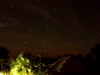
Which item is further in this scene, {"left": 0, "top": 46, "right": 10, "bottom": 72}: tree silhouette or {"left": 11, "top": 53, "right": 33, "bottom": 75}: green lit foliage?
{"left": 0, "top": 46, "right": 10, "bottom": 72}: tree silhouette

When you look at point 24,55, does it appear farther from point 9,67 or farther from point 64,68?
point 64,68

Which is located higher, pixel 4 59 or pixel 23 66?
pixel 4 59

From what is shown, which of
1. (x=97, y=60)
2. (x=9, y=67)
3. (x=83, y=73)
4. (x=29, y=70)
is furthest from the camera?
(x=97, y=60)

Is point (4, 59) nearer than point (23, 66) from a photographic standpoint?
No

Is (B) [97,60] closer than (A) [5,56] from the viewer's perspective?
No

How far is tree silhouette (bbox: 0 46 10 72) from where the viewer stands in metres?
19.9

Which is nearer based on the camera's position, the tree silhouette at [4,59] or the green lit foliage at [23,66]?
the green lit foliage at [23,66]

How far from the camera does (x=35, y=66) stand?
1867cm

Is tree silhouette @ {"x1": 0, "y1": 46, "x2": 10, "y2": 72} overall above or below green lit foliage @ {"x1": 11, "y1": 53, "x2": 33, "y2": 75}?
above

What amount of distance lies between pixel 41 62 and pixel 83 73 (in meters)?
4.68

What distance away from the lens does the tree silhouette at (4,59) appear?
65.2ft

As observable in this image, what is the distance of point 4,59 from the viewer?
20312mm

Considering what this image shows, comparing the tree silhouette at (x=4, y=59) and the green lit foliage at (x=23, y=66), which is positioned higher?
the tree silhouette at (x=4, y=59)

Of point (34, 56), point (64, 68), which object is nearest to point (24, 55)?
point (34, 56)
